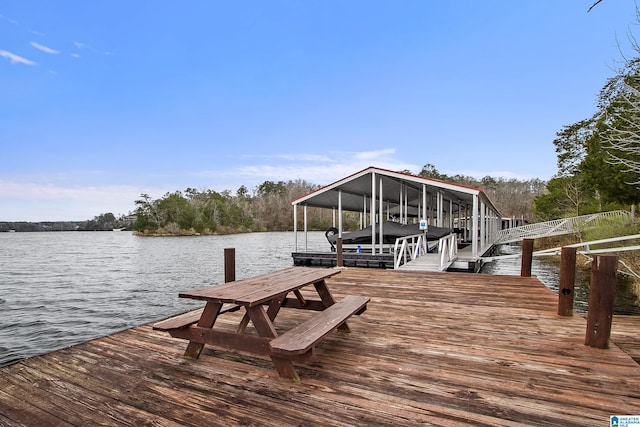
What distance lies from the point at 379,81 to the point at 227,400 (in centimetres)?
1645

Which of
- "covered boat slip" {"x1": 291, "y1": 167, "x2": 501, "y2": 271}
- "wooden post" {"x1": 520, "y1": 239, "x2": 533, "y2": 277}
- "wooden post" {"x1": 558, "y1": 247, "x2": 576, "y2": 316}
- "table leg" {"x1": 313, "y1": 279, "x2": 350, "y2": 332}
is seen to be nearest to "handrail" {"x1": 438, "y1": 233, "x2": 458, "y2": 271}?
"covered boat slip" {"x1": 291, "y1": 167, "x2": 501, "y2": 271}

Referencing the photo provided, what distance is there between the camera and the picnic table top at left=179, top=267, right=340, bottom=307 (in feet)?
6.94

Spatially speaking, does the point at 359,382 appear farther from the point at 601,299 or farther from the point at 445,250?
the point at 445,250

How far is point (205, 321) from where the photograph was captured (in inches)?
93.0

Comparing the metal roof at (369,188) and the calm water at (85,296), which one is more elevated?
the metal roof at (369,188)

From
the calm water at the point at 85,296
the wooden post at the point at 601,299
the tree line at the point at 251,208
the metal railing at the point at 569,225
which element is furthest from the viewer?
the tree line at the point at 251,208

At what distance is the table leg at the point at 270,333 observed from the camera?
207 centimetres

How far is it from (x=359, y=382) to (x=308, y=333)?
422 millimetres

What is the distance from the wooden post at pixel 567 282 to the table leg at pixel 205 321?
331 cm

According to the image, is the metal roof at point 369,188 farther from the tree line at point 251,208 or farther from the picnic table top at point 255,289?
the tree line at point 251,208

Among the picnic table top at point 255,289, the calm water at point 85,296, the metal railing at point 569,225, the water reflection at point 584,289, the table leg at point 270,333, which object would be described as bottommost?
the calm water at point 85,296

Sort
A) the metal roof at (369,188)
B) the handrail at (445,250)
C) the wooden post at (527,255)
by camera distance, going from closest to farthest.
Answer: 1. the wooden post at (527,255)
2. the handrail at (445,250)
3. the metal roof at (369,188)

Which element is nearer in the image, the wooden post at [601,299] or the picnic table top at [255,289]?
the picnic table top at [255,289]

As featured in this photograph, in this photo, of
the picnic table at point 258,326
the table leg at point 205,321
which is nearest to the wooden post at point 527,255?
the picnic table at point 258,326
